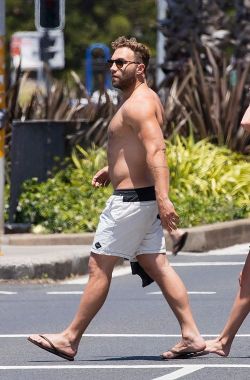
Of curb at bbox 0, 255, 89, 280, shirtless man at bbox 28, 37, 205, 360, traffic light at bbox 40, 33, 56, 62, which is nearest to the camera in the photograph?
shirtless man at bbox 28, 37, 205, 360

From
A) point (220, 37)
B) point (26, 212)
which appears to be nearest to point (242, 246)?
point (26, 212)

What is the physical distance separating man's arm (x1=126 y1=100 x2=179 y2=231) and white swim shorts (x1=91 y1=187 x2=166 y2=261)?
0.69 ft

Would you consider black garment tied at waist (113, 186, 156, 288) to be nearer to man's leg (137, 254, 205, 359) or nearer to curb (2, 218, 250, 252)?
man's leg (137, 254, 205, 359)

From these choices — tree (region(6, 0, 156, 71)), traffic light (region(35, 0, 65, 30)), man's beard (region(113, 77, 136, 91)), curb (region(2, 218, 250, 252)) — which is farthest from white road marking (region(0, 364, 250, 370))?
tree (region(6, 0, 156, 71))

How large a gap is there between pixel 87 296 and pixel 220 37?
16125mm

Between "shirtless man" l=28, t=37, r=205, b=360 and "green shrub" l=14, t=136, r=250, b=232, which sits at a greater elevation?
"shirtless man" l=28, t=37, r=205, b=360

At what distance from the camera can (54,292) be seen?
511 inches

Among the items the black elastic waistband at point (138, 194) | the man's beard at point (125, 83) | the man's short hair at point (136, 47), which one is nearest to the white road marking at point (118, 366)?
the black elastic waistband at point (138, 194)

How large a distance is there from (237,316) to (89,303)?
0.83 meters

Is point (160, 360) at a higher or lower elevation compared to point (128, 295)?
higher

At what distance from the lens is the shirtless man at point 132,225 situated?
865 centimetres

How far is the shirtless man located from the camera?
8.65 meters

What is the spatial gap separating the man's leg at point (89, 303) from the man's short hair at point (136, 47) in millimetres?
1160

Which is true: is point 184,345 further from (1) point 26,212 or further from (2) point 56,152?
(2) point 56,152
